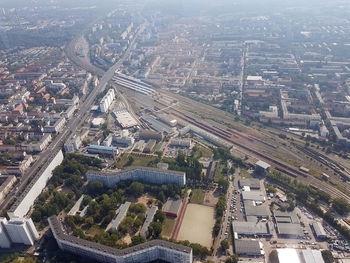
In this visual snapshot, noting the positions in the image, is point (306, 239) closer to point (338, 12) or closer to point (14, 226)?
point (14, 226)

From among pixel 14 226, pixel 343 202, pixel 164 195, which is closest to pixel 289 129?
pixel 343 202

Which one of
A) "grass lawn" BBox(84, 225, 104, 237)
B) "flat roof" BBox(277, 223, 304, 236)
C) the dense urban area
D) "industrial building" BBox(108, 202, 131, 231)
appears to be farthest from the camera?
"grass lawn" BBox(84, 225, 104, 237)

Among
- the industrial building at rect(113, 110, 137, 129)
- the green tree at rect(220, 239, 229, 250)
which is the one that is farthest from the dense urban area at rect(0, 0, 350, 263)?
the green tree at rect(220, 239, 229, 250)

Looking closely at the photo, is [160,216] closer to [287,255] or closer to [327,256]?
[287,255]

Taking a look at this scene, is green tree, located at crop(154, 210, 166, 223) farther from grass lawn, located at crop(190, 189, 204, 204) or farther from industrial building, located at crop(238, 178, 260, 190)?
industrial building, located at crop(238, 178, 260, 190)

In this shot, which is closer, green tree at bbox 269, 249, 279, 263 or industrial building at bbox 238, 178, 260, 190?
green tree at bbox 269, 249, 279, 263

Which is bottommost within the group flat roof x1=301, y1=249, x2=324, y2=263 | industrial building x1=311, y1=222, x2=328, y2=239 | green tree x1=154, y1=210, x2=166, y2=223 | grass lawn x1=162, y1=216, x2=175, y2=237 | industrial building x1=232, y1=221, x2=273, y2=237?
industrial building x1=311, y1=222, x2=328, y2=239
